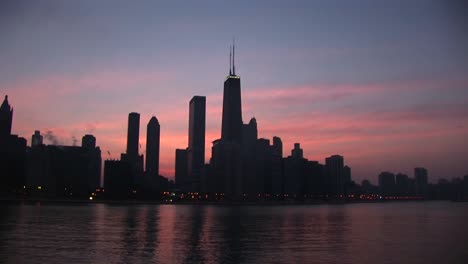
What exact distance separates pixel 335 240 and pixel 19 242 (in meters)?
45.9

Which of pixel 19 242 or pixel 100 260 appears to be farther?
pixel 19 242

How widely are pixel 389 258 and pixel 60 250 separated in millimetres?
38556

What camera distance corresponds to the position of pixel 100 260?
49219 mm

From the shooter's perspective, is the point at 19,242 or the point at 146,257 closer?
the point at 146,257

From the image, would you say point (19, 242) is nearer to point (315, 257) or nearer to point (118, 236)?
point (118, 236)

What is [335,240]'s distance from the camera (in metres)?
75.4

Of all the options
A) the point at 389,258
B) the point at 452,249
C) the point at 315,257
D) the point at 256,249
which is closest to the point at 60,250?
the point at 256,249

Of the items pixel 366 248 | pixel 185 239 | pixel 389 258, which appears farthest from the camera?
pixel 185 239

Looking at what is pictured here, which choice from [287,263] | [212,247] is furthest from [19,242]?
[287,263]

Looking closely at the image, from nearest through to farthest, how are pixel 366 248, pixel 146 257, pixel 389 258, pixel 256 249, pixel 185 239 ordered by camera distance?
pixel 146 257
pixel 389 258
pixel 256 249
pixel 366 248
pixel 185 239

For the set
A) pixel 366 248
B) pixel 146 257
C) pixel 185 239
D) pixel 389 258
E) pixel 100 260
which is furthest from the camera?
pixel 185 239

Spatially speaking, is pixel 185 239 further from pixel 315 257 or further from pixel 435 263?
pixel 435 263

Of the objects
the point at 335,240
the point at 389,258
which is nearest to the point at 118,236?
the point at 335,240

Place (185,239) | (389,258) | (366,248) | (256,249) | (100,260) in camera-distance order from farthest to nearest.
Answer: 1. (185,239)
2. (366,248)
3. (256,249)
4. (389,258)
5. (100,260)
